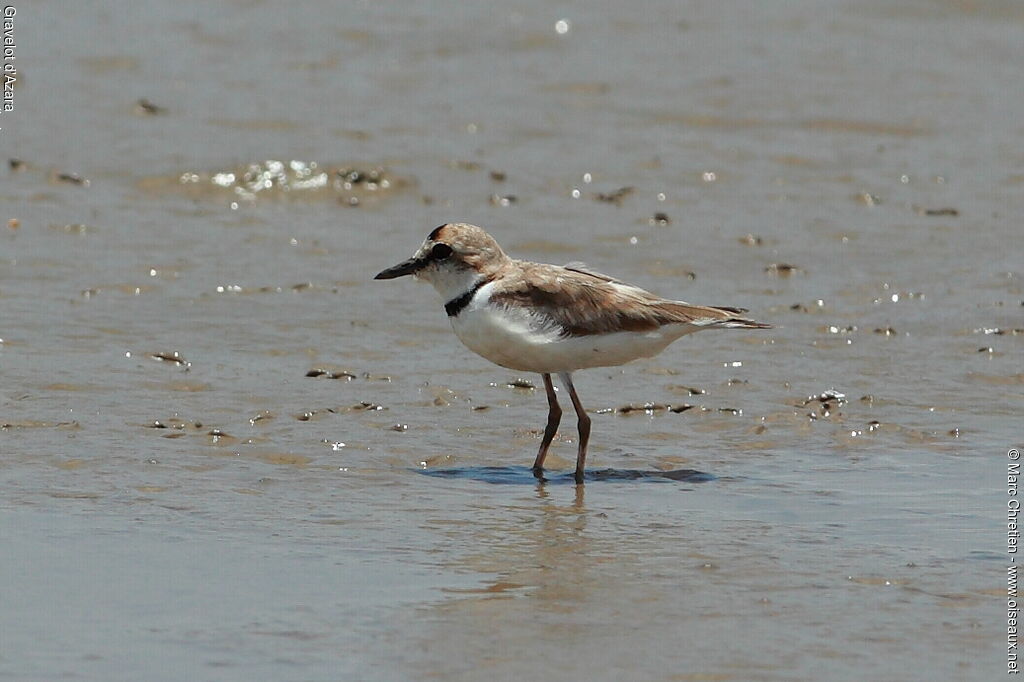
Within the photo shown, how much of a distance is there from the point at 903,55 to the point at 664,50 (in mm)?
2226

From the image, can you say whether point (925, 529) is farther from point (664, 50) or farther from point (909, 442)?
point (664, 50)

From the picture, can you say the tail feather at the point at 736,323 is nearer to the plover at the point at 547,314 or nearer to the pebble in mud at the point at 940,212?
the plover at the point at 547,314

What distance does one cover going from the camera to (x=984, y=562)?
6746 mm

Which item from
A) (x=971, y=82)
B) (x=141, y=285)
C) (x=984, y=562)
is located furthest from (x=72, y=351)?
(x=971, y=82)

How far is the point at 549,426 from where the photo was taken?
27.1 feet

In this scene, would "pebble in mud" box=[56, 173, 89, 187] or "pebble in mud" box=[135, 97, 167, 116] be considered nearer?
"pebble in mud" box=[56, 173, 89, 187]

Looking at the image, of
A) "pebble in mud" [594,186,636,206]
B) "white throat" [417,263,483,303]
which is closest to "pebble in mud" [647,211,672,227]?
"pebble in mud" [594,186,636,206]

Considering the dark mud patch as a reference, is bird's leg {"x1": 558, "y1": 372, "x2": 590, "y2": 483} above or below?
above

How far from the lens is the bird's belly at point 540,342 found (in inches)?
318

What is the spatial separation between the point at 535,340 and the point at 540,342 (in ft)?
0.08

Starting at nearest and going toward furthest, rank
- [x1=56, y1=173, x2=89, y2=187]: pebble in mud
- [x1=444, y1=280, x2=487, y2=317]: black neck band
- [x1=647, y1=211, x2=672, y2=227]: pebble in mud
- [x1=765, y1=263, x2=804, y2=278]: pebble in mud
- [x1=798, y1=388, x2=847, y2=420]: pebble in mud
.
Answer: [x1=444, y1=280, x2=487, y2=317]: black neck band < [x1=798, y1=388, x2=847, y2=420]: pebble in mud < [x1=765, y1=263, x2=804, y2=278]: pebble in mud < [x1=647, y1=211, x2=672, y2=227]: pebble in mud < [x1=56, y1=173, x2=89, y2=187]: pebble in mud

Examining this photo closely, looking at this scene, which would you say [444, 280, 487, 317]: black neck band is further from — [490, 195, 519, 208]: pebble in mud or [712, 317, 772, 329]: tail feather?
[490, 195, 519, 208]: pebble in mud

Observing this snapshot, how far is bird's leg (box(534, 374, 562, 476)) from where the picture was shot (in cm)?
809

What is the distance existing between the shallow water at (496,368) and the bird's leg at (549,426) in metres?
0.10
